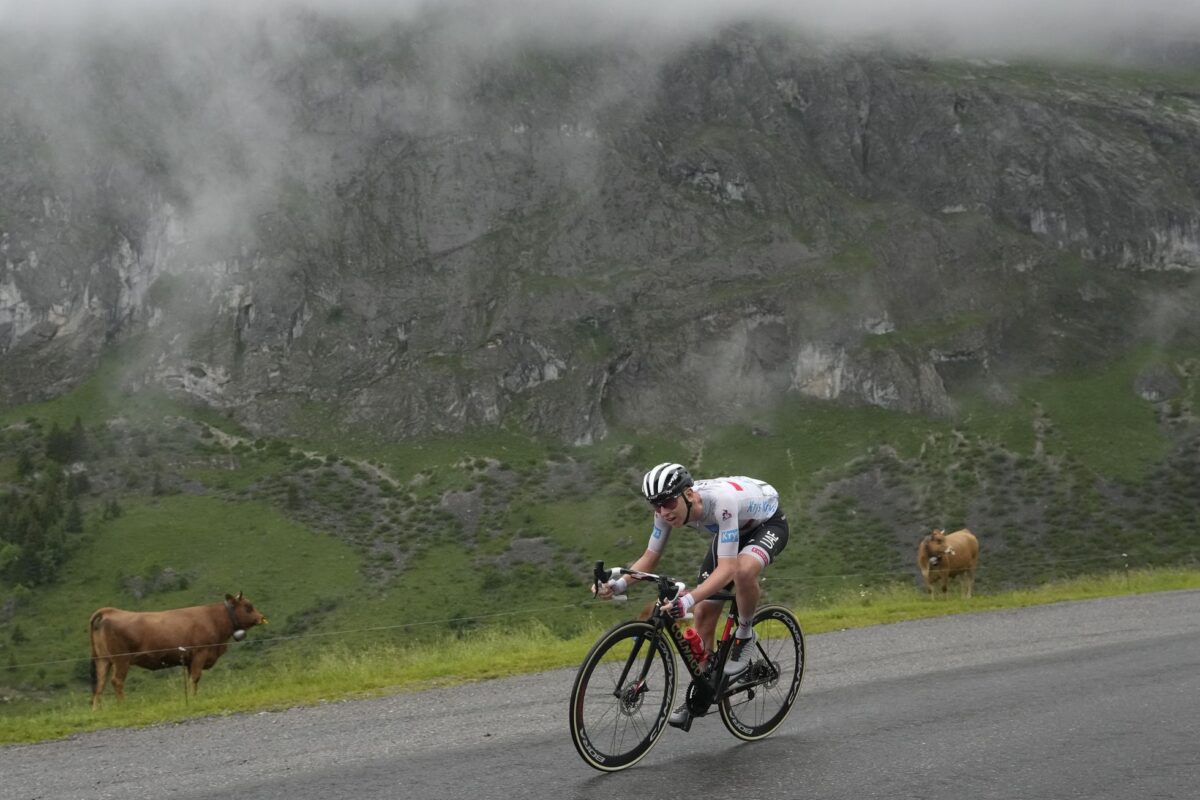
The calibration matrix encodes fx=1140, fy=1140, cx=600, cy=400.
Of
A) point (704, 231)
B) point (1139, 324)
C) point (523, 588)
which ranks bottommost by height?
point (523, 588)

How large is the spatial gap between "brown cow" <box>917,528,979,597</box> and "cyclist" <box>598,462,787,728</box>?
2387cm

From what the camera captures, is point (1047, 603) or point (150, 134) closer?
point (1047, 603)

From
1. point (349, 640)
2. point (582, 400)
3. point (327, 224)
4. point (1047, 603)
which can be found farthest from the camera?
point (327, 224)

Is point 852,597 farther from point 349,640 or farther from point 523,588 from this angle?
point 523,588

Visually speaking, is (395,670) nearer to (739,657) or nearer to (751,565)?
(739,657)

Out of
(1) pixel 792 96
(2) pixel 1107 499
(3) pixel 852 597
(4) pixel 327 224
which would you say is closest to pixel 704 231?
(1) pixel 792 96

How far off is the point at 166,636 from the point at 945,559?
21240mm

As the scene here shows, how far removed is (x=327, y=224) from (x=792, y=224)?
6680 cm

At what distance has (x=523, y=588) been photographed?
100m

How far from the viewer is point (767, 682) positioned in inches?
371

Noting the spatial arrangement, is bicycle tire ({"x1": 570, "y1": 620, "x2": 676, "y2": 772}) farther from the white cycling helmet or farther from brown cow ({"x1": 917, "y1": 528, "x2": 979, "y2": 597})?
brown cow ({"x1": 917, "y1": 528, "x2": 979, "y2": 597})

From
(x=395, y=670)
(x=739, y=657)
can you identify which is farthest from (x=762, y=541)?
(x=395, y=670)

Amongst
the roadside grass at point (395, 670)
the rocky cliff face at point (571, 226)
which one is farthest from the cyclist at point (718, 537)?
the rocky cliff face at point (571, 226)

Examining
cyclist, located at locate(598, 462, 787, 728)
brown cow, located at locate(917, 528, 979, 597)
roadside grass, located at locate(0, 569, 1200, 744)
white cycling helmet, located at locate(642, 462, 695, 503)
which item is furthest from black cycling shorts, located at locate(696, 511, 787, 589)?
brown cow, located at locate(917, 528, 979, 597)
